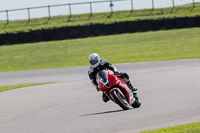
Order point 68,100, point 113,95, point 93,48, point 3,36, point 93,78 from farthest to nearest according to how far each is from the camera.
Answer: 1. point 3,36
2. point 93,48
3. point 68,100
4. point 93,78
5. point 113,95

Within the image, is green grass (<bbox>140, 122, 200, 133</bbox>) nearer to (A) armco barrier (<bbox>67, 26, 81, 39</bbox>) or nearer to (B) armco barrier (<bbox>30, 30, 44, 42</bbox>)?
(A) armco barrier (<bbox>67, 26, 81, 39</bbox>)

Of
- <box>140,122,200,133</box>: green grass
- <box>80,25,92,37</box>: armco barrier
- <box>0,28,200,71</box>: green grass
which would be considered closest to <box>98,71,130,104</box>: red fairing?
<box>140,122,200,133</box>: green grass

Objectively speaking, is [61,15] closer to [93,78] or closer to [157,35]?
[157,35]

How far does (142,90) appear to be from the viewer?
1344cm

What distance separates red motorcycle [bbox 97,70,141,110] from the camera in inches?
394

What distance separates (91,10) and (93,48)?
397 inches

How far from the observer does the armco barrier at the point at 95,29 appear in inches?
1332

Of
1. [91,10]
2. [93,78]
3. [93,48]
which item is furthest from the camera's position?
[91,10]

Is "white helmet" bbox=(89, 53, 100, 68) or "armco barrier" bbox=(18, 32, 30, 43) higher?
"white helmet" bbox=(89, 53, 100, 68)

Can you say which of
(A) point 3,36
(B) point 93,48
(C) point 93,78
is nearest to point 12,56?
(A) point 3,36

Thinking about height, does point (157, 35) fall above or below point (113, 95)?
below

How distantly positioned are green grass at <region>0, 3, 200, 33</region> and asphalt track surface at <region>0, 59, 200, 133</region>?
2215 centimetres

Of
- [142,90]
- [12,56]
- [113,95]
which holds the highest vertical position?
[113,95]

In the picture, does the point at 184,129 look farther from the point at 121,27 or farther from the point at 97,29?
the point at 97,29
